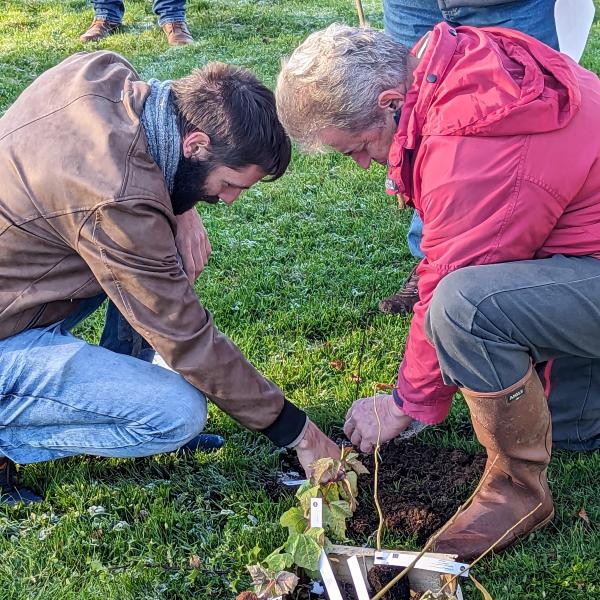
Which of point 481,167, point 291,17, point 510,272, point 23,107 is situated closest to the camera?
point 481,167

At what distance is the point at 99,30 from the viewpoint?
8.91 m

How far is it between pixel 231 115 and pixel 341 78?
1.21 ft

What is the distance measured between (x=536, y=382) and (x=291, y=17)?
8322 millimetres

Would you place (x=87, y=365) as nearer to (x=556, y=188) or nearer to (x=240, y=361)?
(x=240, y=361)

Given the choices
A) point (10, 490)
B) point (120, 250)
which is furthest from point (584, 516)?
point (10, 490)

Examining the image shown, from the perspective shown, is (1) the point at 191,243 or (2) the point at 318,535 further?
(1) the point at 191,243

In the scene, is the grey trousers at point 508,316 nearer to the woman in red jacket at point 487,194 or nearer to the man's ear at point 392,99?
the woman in red jacket at point 487,194

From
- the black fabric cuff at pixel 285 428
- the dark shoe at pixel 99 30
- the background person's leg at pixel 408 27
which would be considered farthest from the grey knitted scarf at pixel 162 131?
the dark shoe at pixel 99 30

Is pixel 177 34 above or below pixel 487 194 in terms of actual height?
below

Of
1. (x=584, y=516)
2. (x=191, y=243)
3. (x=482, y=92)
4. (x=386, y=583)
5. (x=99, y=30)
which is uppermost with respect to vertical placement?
(x=482, y=92)

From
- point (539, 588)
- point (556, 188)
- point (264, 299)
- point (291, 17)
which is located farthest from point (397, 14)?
point (291, 17)

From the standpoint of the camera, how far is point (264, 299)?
4137mm

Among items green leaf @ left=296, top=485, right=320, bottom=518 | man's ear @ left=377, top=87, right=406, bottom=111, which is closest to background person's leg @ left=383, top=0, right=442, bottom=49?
man's ear @ left=377, top=87, right=406, bottom=111

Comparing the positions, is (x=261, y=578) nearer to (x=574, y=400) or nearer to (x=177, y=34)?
(x=574, y=400)
